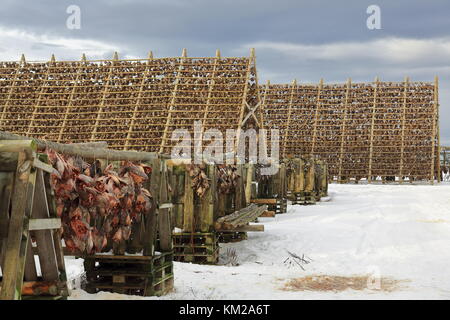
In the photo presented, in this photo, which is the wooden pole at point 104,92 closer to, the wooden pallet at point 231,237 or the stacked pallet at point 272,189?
the stacked pallet at point 272,189

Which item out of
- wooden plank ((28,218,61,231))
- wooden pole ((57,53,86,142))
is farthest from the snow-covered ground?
wooden pole ((57,53,86,142))

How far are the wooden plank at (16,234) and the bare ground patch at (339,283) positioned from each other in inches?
150

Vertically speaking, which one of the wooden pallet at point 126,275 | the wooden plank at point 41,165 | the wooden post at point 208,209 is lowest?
the wooden pallet at point 126,275

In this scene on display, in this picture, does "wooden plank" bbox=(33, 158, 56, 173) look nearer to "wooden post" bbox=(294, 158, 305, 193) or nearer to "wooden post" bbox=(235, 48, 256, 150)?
"wooden post" bbox=(294, 158, 305, 193)

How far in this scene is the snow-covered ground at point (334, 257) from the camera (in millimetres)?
6098

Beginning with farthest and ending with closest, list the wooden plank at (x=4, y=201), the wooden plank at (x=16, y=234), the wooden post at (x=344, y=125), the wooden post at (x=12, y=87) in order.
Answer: the wooden post at (x=344, y=125)
the wooden post at (x=12, y=87)
the wooden plank at (x=4, y=201)
the wooden plank at (x=16, y=234)

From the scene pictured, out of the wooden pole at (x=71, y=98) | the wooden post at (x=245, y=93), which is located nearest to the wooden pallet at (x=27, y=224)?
the wooden post at (x=245, y=93)

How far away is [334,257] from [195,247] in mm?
2367

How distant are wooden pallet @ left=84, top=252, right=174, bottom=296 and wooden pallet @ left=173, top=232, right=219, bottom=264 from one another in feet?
8.76

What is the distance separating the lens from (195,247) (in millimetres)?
8555

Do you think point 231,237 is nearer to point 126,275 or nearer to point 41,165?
point 126,275

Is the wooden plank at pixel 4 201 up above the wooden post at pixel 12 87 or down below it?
below
